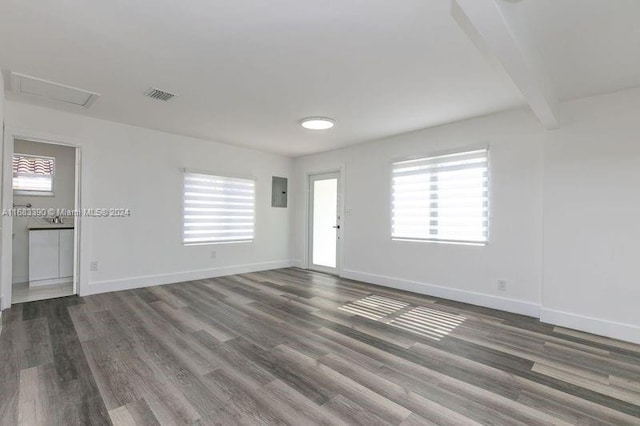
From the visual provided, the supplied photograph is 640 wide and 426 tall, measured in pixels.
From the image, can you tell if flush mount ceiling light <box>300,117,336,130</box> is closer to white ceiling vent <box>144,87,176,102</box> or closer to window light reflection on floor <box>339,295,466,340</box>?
white ceiling vent <box>144,87,176,102</box>

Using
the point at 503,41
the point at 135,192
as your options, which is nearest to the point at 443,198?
the point at 503,41

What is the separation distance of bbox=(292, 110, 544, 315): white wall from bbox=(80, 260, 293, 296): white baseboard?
5.86ft

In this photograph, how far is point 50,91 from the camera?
319 centimetres

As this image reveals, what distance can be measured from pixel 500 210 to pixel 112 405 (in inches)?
163

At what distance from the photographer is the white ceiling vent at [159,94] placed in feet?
10.2

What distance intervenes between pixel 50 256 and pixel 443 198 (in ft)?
19.4

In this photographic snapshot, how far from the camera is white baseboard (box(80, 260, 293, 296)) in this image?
13.7 feet

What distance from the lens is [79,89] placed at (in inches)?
123

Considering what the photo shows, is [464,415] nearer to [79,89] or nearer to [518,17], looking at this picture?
[518,17]

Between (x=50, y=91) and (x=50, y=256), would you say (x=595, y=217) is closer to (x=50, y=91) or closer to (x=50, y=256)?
(x=50, y=91)

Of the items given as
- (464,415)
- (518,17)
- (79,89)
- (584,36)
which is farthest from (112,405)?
(584,36)

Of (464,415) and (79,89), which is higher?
(79,89)

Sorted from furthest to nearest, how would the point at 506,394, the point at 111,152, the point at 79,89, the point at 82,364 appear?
the point at 111,152
the point at 79,89
the point at 82,364
the point at 506,394

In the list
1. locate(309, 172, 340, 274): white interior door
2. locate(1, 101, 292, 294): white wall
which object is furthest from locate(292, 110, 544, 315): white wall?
locate(1, 101, 292, 294): white wall
